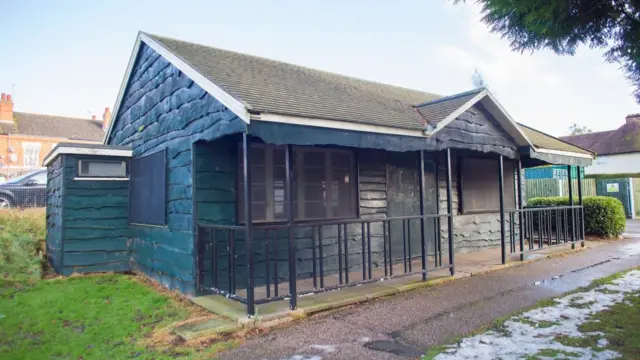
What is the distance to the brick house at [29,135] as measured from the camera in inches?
1346

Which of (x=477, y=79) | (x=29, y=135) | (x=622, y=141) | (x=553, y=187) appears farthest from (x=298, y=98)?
(x=29, y=135)

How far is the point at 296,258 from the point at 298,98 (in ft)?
8.39

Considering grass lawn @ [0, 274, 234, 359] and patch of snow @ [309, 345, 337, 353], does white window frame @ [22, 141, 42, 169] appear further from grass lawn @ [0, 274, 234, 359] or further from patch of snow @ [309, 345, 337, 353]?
patch of snow @ [309, 345, 337, 353]

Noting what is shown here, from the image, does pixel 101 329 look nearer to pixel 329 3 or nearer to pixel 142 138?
pixel 142 138

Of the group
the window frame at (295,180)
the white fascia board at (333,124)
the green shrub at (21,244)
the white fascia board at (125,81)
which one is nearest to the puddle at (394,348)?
the window frame at (295,180)

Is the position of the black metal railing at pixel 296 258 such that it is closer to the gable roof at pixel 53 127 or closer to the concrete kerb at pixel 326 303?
the concrete kerb at pixel 326 303

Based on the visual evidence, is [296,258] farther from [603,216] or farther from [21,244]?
[603,216]

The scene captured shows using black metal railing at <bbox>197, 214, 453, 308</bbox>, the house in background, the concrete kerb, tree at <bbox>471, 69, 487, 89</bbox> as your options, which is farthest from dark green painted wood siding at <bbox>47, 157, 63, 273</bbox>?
the house in background

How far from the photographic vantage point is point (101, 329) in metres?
4.62

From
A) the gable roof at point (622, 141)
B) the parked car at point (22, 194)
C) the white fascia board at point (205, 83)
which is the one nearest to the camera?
the white fascia board at point (205, 83)

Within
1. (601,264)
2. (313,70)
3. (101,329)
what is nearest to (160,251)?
(101,329)

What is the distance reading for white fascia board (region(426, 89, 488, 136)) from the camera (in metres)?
6.32

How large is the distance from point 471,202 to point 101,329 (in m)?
7.79

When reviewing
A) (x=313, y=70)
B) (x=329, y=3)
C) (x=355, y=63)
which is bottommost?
(x=313, y=70)
